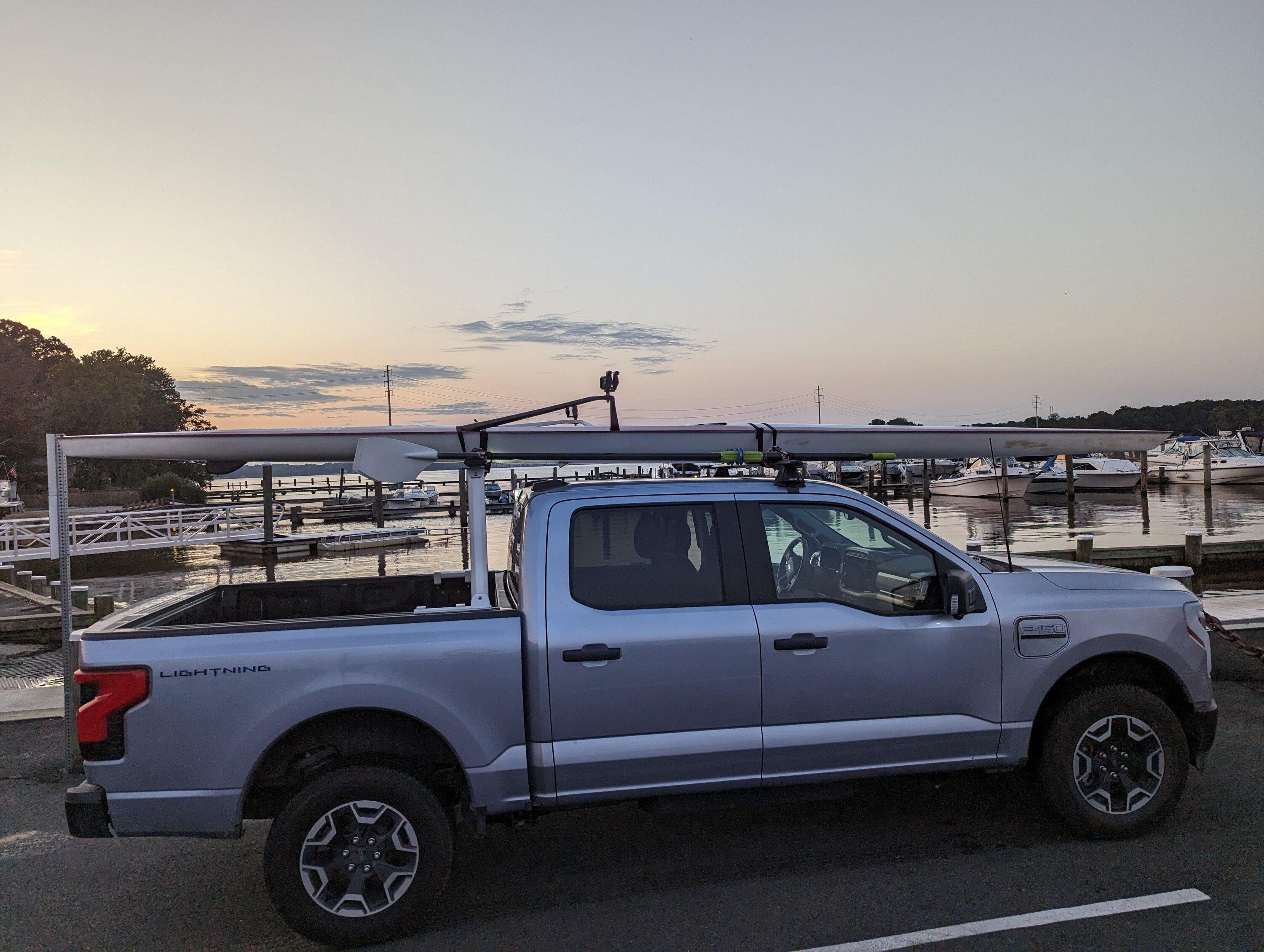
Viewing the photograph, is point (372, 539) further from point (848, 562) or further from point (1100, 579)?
point (1100, 579)

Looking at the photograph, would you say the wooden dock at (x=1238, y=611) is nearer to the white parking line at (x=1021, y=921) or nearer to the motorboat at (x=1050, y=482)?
the white parking line at (x=1021, y=921)

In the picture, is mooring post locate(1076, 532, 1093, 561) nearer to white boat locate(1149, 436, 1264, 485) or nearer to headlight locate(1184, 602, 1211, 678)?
headlight locate(1184, 602, 1211, 678)

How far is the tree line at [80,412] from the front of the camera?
68625 millimetres

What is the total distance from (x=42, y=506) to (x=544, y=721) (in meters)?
68.7

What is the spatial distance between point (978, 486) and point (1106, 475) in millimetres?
7638

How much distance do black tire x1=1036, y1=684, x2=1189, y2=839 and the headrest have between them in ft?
7.11

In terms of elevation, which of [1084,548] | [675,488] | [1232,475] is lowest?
[1084,548]

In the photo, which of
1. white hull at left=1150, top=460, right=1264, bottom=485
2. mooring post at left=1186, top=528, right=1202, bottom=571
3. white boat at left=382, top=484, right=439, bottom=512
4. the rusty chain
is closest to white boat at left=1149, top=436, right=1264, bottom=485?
white hull at left=1150, top=460, right=1264, bottom=485

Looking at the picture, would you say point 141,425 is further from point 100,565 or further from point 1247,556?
point 1247,556

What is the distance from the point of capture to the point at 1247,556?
1881 cm

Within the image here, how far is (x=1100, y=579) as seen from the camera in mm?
4852

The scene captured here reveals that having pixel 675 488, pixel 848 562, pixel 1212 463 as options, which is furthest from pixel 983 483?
pixel 675 488

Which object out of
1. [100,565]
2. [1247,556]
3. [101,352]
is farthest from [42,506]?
[1247,556]

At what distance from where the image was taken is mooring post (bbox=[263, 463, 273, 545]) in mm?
31984
